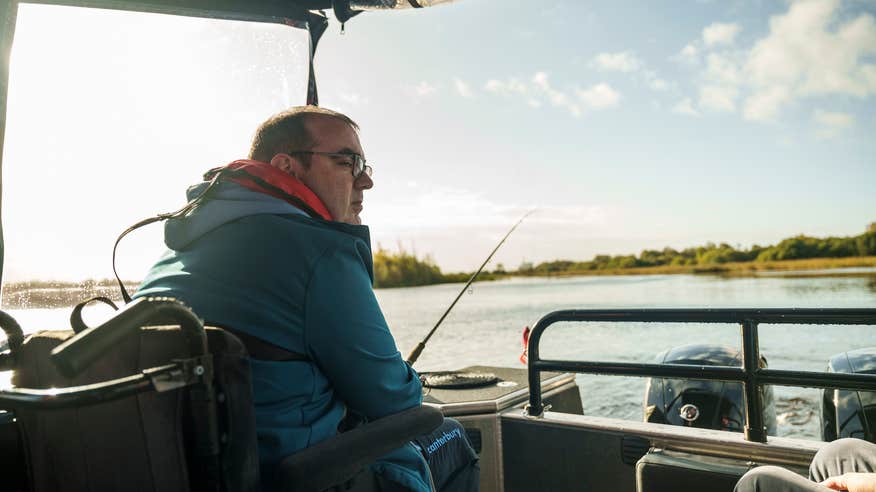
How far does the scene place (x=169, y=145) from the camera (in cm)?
233

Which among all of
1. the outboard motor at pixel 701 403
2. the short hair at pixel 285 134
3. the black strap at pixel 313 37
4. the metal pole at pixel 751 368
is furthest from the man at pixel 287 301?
the outboard motor at pixel 701 403

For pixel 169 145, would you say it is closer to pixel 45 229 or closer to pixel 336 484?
pixel 45 229

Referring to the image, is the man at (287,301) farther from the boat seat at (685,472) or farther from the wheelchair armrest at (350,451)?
the boat seat at (685,472)

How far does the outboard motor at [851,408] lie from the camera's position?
10.7 ft

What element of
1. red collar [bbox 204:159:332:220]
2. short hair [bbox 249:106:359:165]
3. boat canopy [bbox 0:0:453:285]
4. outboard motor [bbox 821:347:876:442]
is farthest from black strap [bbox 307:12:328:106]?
outboard motor [bbox 821:347:876:442]

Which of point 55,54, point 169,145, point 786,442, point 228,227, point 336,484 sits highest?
point 55,54

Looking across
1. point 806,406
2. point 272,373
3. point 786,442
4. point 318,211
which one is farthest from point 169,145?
point 806,406

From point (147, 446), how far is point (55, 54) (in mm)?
1623

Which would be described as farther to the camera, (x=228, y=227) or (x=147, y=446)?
(x=228, y=227)

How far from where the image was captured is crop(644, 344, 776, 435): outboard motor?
351 cm

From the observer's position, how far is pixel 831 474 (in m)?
1.68

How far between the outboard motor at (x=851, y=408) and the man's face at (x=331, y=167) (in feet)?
9.16

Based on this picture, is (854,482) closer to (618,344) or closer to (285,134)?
(285,134)

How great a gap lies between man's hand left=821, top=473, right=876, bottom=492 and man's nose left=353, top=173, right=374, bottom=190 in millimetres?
1432
